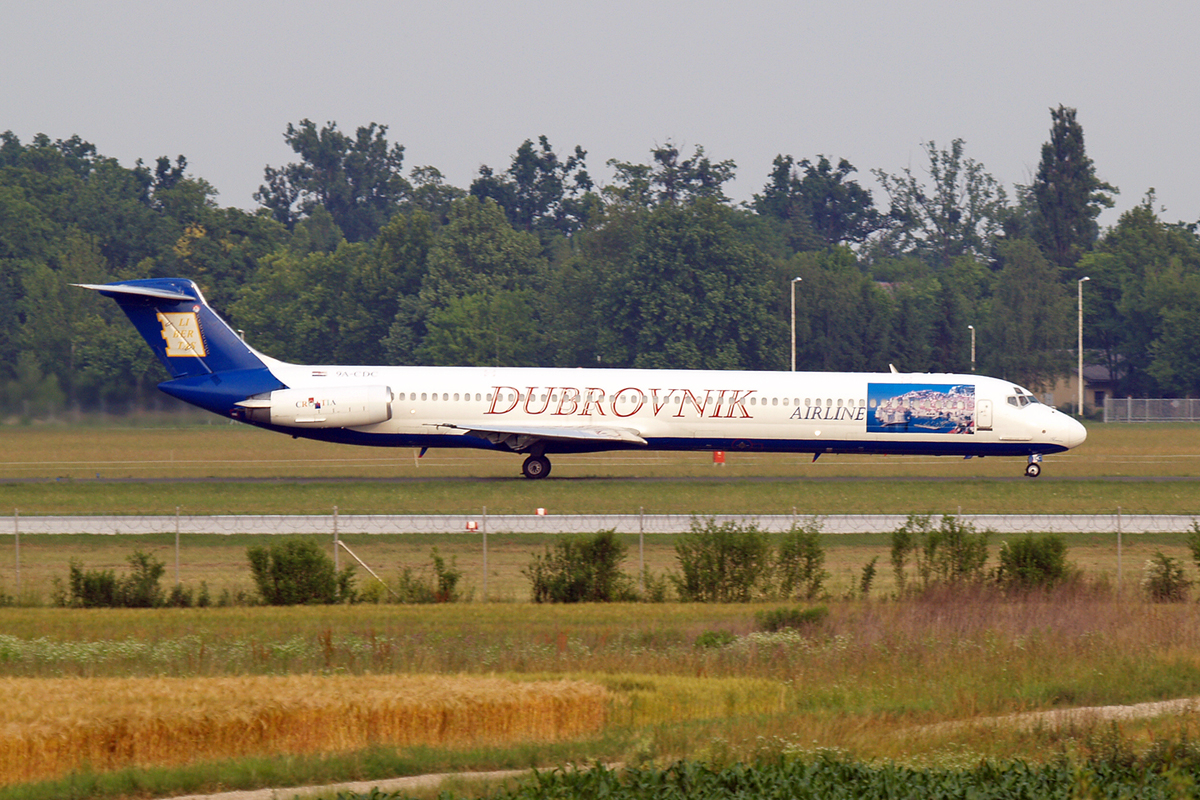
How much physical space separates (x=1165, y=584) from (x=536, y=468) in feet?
73.4

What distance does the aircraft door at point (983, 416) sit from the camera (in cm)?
3981

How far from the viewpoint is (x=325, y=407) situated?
1516 inches

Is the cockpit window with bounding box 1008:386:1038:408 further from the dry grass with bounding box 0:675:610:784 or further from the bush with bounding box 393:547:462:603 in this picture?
the dry grass with bounding box 0:675:610:784

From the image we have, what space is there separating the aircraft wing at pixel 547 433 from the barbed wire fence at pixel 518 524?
8.51 m

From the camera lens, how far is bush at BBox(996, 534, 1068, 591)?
20.2 metres

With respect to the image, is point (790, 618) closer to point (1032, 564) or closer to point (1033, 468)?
point (1032, 564)

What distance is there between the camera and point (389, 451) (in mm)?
56062

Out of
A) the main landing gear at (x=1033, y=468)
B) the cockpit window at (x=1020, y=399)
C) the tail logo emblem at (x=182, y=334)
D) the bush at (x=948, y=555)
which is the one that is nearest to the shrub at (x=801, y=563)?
the bush at (x=948, y=555)

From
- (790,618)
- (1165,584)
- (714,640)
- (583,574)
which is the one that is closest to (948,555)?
(1165,584)

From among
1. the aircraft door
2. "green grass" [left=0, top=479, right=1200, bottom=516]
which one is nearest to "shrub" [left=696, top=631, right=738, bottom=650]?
"green grass" [left=0, top=479, right=1200, bottom=516]

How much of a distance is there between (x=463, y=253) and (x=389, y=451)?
1766 inches

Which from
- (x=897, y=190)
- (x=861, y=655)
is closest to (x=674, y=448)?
(x=861, y=655)

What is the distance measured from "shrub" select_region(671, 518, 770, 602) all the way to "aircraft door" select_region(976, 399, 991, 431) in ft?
67.3

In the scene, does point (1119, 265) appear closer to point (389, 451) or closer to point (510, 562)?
point (389, 451)
